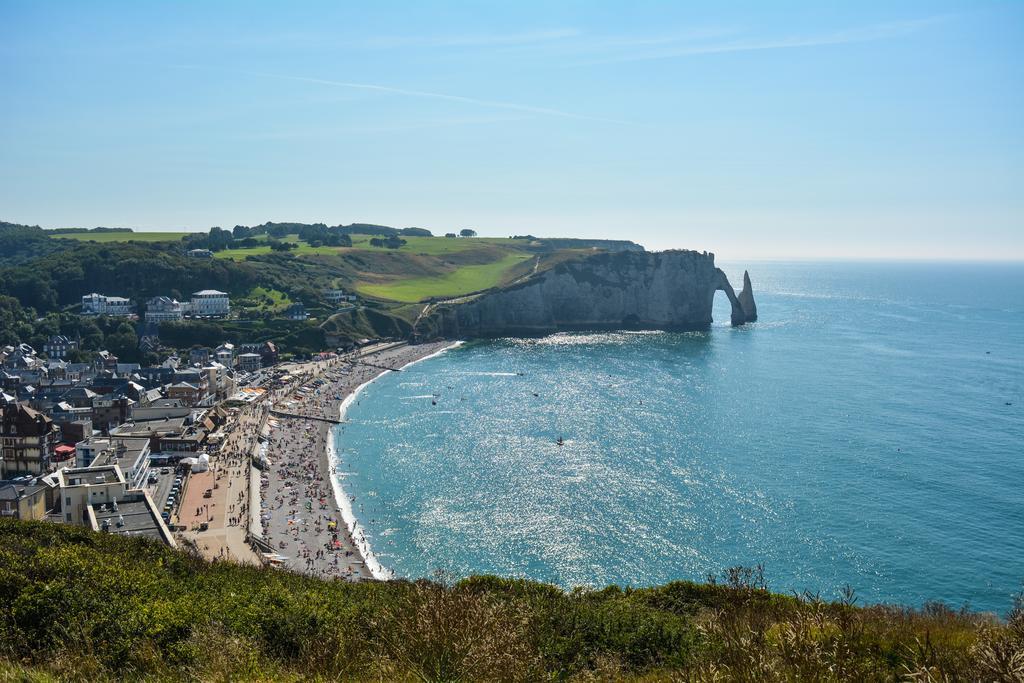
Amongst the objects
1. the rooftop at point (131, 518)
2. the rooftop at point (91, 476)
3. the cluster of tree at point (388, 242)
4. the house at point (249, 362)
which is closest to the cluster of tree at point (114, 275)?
the house at point (249, 362)

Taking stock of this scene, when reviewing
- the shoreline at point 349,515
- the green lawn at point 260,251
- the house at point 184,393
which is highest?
the green lawn at point 260,251

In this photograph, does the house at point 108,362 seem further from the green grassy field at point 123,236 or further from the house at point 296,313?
the green grassy field at point 123,236

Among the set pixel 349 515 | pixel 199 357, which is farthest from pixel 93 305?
pixel 349 515

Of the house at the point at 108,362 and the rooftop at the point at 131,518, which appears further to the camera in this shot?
the house at the point at 108,362

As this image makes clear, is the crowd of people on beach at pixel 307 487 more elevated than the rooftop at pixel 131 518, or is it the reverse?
the rooftop at pixel 131 518

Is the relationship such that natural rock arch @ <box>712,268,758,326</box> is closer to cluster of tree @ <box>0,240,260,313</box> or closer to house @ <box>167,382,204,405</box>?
cluster of tree @ <box>0,240,260,313</box>

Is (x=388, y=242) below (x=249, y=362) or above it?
above

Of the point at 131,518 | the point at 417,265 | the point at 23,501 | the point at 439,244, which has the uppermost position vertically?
the point at 439,244

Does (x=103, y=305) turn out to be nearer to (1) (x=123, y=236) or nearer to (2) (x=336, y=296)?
(2) (x=336, y=296)
